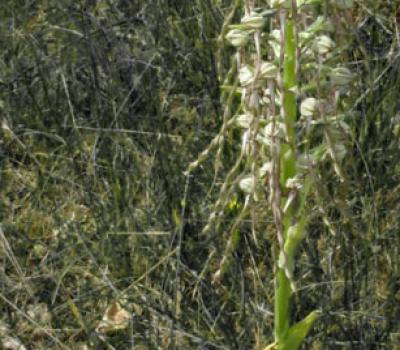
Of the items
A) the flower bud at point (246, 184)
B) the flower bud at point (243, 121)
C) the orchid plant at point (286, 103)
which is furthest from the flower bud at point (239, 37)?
the flower bud at point (246, 184)

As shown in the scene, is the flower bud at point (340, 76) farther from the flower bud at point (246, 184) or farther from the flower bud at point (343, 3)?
the flower bud at point (246, 184)

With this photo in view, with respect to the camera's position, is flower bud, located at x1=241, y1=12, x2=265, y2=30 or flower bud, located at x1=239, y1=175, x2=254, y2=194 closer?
flower bud, located at x1=241, y1=12, x2=265, y2=30

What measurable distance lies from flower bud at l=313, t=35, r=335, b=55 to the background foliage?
4 centimetres

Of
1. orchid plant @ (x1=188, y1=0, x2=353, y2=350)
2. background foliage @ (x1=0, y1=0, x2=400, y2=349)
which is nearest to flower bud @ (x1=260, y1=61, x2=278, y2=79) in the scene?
orchid plant @ (x1=188, y1=0, x2=353, y2=350)

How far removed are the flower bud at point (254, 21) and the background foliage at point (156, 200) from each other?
0.11 m

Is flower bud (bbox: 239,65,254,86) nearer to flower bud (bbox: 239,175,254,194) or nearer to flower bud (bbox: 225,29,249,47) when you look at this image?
flower bud (bbox: 225,29,249,47)

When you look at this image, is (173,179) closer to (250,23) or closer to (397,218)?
(397,218)

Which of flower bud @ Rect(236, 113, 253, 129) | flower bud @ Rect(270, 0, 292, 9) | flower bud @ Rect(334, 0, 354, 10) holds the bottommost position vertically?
flower bud @ Rect(236, 113, 253, 129)

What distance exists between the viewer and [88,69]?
8.20ft

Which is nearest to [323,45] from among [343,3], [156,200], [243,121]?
[343,3]

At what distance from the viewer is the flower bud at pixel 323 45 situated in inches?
46.6

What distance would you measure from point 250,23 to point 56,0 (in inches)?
67.9

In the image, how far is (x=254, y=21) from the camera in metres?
1.21

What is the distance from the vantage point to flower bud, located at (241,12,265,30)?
1.20m
